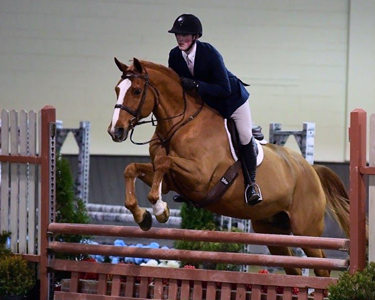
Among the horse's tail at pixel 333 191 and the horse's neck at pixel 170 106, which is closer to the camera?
the horse's neck at pixel 170 106

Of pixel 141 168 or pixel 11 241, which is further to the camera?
pixel 11 241

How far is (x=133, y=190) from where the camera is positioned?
411cm

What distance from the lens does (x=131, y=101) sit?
13.7ft

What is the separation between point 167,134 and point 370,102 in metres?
4.97

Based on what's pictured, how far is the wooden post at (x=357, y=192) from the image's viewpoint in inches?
158

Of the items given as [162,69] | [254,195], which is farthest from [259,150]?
[162,69]

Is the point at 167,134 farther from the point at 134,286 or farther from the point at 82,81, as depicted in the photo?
the point at 82,81

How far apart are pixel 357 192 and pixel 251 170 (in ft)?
2.44

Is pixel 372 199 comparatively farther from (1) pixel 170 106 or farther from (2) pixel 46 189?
(2) pixel 46 189

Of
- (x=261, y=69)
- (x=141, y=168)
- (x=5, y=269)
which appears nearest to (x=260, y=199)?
(x=141, y=168)

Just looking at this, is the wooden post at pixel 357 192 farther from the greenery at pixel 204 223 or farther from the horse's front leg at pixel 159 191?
the greenery at pixel 204 223

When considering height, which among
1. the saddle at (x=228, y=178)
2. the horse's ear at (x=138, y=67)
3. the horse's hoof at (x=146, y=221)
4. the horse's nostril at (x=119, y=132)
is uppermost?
the horse's ear at (x=138, y=67)

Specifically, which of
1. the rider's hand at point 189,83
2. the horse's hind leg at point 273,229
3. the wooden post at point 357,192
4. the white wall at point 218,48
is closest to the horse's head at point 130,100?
the rider's hand at point 189,83

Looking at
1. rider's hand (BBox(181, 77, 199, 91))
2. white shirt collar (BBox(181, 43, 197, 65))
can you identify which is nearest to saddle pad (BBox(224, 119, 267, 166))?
rider's hand (BBox(181, 77, 199, 91))
